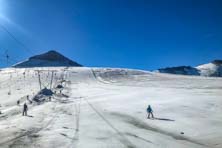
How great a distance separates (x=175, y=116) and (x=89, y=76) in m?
86.2

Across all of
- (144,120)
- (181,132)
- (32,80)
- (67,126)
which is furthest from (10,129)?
(32,80)

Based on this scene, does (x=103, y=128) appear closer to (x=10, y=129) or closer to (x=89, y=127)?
(x=89, y=127)

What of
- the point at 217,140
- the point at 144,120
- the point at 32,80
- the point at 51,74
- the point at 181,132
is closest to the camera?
the point at 217,140

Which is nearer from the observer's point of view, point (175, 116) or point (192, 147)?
point (192, 147)

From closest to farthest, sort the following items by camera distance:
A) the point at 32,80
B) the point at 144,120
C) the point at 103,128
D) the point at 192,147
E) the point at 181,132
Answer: the point at 192,147 < the point at 181,132 < the point at 103,128 < the point at 144,120 < the point at 32,80

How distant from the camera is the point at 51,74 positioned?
412ft

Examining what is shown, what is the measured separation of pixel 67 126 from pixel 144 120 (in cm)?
789

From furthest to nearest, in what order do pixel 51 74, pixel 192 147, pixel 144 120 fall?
1. pixel 51 74
2. pixel 144 120
3. pixel 192 147

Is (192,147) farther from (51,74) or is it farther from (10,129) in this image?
(51,74)

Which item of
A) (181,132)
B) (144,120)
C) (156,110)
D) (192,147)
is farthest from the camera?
(156,110)

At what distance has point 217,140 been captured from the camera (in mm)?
22469

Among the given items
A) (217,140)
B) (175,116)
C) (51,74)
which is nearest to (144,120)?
(175,116)

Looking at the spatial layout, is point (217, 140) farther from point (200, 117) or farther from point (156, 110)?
point (156, 110)

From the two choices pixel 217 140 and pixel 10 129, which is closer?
pixel 217 140
